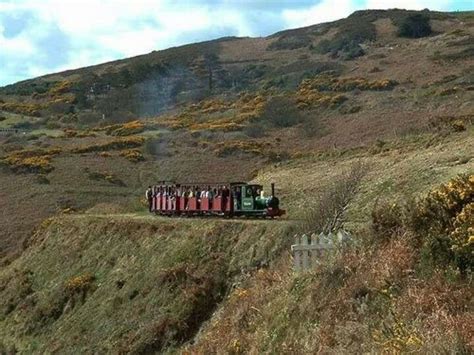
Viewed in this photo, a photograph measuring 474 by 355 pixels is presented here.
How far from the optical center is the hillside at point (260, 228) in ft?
36.4

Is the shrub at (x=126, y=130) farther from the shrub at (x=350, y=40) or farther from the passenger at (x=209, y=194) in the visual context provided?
the passenger at (x=209, y=194)

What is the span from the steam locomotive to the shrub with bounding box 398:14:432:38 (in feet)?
298

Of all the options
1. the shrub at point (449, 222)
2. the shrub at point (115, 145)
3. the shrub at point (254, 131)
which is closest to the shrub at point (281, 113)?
the shrub at point (254, 131)

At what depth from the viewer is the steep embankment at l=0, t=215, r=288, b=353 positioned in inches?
786

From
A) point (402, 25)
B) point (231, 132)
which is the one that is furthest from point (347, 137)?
point (402, 25)

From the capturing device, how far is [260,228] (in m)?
22.0

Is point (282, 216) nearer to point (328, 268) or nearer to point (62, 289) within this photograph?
point (62, 289)

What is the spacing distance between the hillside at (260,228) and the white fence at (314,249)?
30 centimetres

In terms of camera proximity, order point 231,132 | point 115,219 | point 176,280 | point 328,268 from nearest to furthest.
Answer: point 328,268
point 176,280
point 115,219
point 231,132

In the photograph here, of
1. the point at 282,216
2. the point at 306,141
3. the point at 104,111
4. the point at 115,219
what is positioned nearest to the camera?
the point at 282,216

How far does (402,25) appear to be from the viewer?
123 meters

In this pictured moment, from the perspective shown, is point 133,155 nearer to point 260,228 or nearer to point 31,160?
point 31,160

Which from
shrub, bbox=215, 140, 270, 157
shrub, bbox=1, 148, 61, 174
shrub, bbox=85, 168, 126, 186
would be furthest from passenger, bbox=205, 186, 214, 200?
shrub, bbox=1, 148, 61, 174

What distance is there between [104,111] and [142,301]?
8827 cm
